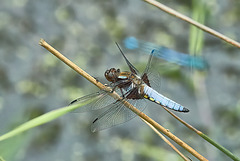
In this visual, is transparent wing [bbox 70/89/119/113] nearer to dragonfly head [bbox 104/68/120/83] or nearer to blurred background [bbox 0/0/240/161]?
dragonfly head [bbox 104/68/120/83]

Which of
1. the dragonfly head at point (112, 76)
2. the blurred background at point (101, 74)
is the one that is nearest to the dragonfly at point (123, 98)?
the dragonfly head at point (112, 76)

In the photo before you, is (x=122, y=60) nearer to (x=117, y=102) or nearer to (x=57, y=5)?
(x=57, y=5)

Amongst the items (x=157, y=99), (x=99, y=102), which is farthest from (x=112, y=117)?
(x=157, y=99)

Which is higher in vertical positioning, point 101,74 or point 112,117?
point 101,74

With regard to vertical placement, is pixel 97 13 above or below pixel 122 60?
above

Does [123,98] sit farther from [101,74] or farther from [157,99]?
[101,74]

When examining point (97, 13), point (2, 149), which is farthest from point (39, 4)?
point (2, 149)
